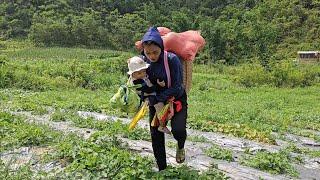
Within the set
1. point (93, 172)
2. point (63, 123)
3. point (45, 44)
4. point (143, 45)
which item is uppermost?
point (143, 45)

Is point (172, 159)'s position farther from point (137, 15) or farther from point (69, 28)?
point (137, 15)

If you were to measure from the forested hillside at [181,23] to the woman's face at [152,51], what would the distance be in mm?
40744

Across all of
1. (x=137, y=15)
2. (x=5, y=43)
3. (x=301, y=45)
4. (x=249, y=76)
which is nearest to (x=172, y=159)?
(x=249, y=76)

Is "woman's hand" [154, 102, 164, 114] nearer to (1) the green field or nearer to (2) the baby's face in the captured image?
(2) the baby's face

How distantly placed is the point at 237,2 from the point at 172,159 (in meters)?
64.5

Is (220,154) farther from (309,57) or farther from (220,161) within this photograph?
(309,57)

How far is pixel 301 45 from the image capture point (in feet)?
164

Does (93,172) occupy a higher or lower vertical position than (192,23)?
higher

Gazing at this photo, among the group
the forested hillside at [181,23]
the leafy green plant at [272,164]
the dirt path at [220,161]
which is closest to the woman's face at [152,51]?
the dirt path at [220,161]

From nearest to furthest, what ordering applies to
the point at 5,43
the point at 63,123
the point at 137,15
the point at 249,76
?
the point at 63,123 → the point at 249,76 → the point at 5,43 → the point at 137,15

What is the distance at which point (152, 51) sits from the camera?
482 cm

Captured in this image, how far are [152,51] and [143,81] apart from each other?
35 centimetres

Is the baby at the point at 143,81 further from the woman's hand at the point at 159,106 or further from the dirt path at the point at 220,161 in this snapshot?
the dirt path at the point at 220,161

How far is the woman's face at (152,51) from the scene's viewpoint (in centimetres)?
481
